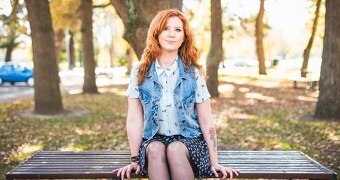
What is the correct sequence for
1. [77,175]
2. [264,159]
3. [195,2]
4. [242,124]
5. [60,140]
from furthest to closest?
[195,2]
[242,124]
[60,140]
[264,159]
[77,175]

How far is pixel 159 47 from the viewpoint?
4.26 meters

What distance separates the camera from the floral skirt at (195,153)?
393 centimetres

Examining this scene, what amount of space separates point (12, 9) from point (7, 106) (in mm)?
3435

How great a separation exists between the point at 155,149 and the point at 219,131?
6.47m

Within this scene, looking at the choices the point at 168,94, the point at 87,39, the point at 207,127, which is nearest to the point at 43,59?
the point at 87,39

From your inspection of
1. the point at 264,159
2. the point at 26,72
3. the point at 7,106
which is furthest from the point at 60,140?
the point at 26,72

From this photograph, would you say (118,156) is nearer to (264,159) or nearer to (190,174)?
(190,174)

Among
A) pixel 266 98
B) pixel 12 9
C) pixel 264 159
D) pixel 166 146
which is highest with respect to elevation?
pixel 12 9

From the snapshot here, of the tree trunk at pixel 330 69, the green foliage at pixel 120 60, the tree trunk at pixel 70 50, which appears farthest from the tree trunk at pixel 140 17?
the green foliage at pixel 120 60

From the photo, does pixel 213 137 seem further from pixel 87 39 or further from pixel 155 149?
pixel 87 39

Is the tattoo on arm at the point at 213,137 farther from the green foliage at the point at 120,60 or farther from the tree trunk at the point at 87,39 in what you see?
the green foliage at the point at 120,60

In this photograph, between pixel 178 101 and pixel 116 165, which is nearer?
pixel 178 101

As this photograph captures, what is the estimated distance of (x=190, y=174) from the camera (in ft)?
12.4

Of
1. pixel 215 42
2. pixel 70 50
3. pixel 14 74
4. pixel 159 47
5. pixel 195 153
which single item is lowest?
pixel 14 74
